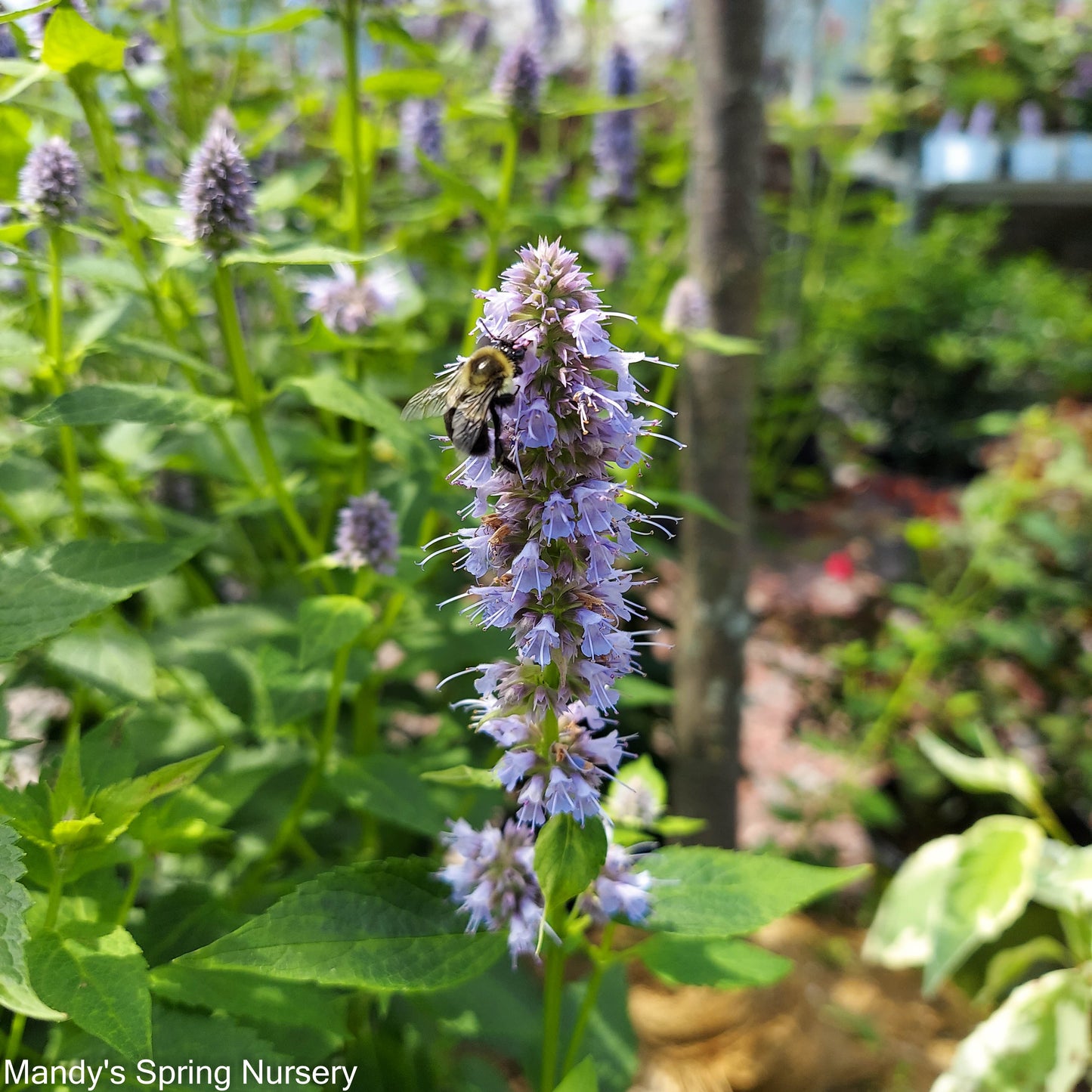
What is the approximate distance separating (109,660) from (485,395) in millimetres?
891

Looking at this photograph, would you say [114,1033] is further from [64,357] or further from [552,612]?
[64,357]

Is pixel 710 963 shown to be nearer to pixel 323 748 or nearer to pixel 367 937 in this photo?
pixel 367 937

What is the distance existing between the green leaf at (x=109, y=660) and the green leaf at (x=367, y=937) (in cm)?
54

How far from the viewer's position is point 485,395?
82cm

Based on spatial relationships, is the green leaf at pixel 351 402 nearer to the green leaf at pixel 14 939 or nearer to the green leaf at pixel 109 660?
the green leaf at pixel 109 660

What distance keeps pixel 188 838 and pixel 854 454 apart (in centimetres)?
613

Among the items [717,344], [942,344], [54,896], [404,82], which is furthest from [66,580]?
[942,344]

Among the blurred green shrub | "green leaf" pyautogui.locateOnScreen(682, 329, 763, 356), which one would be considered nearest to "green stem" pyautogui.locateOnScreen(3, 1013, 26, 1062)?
"green leaf" pyautogui.locateOnScreen(682, 329, 763, 356)

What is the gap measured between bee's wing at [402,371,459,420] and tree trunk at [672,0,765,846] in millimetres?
1209

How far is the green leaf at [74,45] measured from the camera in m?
1.09

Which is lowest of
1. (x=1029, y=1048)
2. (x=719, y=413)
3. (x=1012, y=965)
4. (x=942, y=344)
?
(x=1012, y=965)

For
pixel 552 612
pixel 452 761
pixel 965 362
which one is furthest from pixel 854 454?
pixel 552 612

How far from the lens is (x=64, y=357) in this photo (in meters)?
1.43

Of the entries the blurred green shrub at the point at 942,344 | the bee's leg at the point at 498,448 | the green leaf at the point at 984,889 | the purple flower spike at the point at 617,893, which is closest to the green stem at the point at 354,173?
the bee's leg at the point at 498,448
